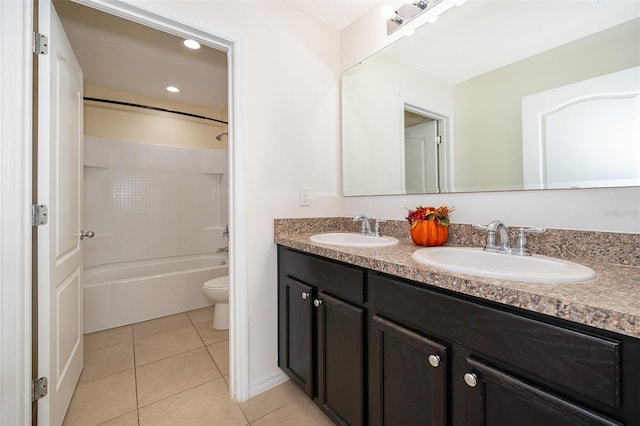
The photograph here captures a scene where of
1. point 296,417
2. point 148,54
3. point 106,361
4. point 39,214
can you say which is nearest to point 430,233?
point 296,417

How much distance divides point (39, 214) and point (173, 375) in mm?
1168

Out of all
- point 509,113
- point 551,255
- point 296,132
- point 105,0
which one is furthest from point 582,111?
point 105,0

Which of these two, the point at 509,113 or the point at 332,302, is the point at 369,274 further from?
the point at 509,113

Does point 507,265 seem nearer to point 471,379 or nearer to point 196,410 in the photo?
point 471,379

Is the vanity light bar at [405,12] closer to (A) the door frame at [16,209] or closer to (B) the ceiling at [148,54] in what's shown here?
(B) the ceiling at [148,54]

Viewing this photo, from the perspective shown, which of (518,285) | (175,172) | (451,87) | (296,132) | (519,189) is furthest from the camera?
(175,172)

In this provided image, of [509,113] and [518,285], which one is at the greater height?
[509,113]

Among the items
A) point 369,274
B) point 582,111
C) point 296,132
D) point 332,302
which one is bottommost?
point 332,302

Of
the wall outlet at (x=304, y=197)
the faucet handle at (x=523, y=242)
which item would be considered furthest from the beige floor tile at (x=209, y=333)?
the faucet handle at (x=523, y=242)

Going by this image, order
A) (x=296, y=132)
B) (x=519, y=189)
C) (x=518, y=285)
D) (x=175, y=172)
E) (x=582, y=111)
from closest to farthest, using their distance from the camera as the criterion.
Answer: (x=518, y=285), (x=582, y=111), (x=519, y=189), (x=296, y=132), (x=175, y=172)

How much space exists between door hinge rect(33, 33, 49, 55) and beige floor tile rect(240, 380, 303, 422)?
1854 mm

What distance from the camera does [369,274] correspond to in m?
0.99

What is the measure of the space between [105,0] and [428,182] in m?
1.68

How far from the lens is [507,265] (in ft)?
3.20
